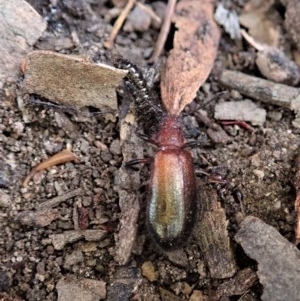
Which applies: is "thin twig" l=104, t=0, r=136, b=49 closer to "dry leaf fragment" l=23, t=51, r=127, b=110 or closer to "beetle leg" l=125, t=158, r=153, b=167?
"dry leaf fragment" l=23, t=51, r=127, b=110

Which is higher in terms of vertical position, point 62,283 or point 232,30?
point 232,30

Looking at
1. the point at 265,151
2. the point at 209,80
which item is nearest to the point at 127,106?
the point at 209,80

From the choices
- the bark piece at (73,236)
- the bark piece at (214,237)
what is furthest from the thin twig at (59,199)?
the bark piece at (214,237)

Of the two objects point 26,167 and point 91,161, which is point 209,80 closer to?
point 91,161

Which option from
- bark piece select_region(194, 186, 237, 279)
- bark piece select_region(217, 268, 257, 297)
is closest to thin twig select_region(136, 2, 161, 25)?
bark piece select_region(194, 186, 237, 279)

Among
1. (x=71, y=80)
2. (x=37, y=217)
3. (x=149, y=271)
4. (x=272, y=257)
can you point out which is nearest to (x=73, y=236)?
(x=37, y=217)

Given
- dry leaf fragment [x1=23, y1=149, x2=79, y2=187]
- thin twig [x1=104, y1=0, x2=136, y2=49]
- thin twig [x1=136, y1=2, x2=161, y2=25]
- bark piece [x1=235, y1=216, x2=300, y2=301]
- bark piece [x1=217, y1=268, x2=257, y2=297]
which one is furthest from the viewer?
thin twig [x1=136, y1=2, x2=161, y2=25]

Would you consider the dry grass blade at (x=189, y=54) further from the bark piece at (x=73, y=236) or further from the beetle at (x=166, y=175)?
the bark piece at (x=73, y=236)
